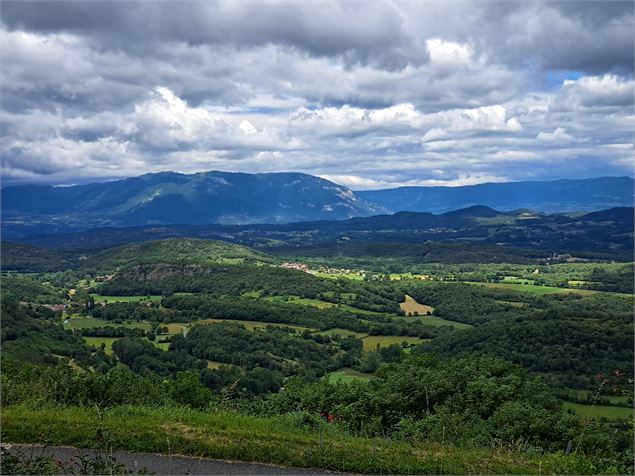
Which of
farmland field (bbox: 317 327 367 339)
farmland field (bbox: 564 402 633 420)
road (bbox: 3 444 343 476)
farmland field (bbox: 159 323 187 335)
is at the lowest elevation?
farmland field (bbox: 317 327 367 339)

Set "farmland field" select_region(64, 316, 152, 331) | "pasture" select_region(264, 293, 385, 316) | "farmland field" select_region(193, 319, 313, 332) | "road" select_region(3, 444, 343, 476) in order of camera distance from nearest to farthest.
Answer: "road" select_region(3, 444, 343, 476) < "farmland field" select_region(64, 316, 152, 331) < "farmland field" select_region(193, 319, 313, 332) < "pasture" select_region(264, 293, 385, 316)

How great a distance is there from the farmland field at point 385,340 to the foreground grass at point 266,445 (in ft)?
262

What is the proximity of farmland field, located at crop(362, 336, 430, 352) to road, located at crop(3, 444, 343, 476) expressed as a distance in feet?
267

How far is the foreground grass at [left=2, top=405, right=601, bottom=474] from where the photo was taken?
11.1m

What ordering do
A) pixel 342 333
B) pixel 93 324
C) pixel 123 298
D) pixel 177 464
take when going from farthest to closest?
1. pixel 123 298
2. pixel 93 324
3. pixel 342 333
4. pixel 177 464

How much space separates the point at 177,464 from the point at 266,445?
6.32 feet

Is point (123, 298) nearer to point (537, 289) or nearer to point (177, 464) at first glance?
point (537, 289)

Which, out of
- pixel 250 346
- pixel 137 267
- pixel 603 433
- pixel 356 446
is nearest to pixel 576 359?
pixel 250 346

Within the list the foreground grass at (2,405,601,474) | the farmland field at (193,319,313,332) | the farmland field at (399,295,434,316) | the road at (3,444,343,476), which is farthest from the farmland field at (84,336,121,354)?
the road at (3,444,343,476)

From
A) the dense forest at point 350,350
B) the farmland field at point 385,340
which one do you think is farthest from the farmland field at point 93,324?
the farmland field at point 385,340

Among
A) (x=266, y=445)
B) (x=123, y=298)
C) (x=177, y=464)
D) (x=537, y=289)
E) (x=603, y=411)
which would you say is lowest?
(x=123, y=298)

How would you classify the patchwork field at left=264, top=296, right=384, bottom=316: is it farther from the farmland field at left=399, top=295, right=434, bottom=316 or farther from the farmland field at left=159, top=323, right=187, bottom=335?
the farmland field at left=159, top=323, right=187, bottom=335

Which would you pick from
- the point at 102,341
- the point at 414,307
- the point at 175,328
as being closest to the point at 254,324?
the point at 175,328

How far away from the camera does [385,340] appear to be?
324 ft
